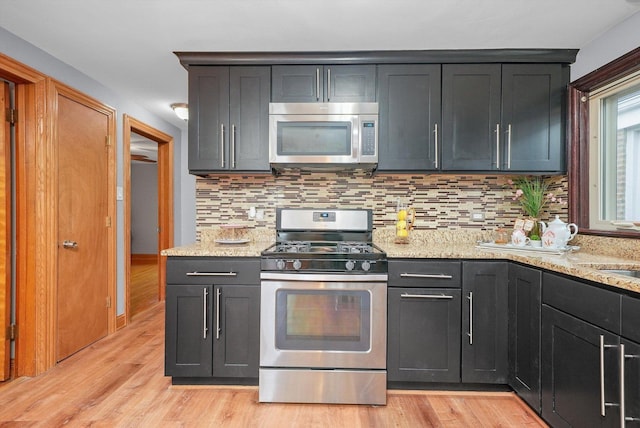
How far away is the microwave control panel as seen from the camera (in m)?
2.38

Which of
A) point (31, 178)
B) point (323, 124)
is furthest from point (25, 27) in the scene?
point (323, 124)

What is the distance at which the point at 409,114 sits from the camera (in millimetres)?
2441

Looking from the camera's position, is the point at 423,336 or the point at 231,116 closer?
the point at 423,336

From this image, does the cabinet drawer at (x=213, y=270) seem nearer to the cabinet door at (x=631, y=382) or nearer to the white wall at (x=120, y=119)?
the white wall at (x=120, y=119)

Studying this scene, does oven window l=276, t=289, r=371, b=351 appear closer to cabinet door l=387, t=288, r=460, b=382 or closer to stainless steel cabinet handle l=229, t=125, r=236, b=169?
cabinet door l=387, t=288, r=460, b=382

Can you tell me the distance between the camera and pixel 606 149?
7.39 feet

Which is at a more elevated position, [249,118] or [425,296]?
[249,118]

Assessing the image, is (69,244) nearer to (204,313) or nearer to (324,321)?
(204,313)

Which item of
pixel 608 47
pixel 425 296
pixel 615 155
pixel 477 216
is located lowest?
pixel 425 296

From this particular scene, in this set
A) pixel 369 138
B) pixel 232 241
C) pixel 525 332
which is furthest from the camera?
pixel 232 241

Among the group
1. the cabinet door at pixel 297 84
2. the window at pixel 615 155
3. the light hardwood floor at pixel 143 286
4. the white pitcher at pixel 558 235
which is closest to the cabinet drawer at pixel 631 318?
the white pitcher at pixel 558 235

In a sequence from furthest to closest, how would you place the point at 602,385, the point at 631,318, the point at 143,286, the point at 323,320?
the point at 143,286
the point at 323,320
the point at 602,385
the point at 631,318

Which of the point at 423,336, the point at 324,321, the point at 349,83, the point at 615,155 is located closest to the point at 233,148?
the point at 349,83

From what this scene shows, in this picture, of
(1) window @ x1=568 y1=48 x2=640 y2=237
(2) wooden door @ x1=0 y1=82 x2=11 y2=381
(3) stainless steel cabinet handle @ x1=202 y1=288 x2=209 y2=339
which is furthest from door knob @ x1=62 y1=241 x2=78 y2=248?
(1) window @ x1=568 y1=48 x2=640 y2=237
